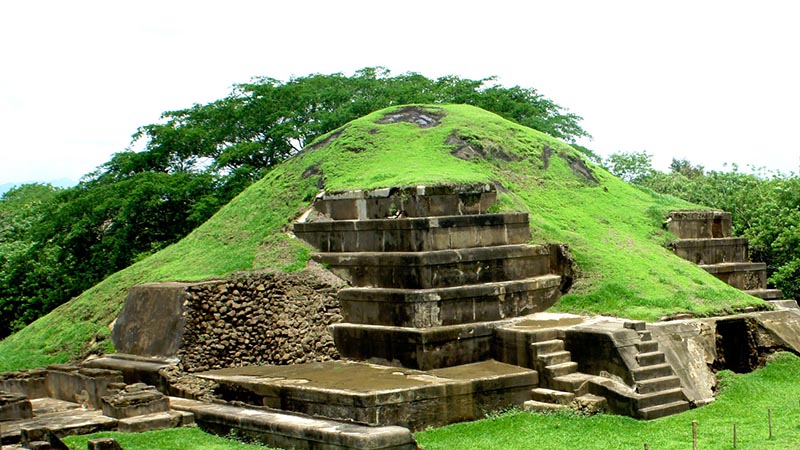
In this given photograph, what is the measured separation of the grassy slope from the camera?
44.2ft

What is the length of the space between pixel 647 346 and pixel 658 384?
0.57 metres

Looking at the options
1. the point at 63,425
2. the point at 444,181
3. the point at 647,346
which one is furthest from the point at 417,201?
the point at 63,425

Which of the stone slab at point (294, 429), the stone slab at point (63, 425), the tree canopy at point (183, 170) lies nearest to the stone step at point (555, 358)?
the stone slab at point (294, 429)

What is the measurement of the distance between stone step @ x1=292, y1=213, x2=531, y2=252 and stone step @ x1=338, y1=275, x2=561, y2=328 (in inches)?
25.8

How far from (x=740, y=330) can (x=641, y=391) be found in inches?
99.1

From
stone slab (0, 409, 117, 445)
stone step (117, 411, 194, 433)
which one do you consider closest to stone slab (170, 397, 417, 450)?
stone step (117, 411, 194, 433)

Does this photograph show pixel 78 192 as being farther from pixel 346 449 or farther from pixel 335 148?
pixel 346 449

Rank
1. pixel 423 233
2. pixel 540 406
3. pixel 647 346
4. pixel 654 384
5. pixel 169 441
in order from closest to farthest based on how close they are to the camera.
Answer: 1. pixel 169 441
2. pixel 654 384
3. pixel 540 406
4. pixel 647 346
5. pixel 423 233

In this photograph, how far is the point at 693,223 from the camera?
53.9ft

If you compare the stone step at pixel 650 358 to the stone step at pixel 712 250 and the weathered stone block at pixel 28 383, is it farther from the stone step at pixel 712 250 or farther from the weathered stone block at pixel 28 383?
the weathered stone block at pixel 28 383

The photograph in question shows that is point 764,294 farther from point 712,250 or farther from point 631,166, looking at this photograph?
point 631,166

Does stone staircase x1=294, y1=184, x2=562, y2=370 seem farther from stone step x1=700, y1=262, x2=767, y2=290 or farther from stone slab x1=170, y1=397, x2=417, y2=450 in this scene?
stone step x1=700, y1=262, x2=767, y2=290

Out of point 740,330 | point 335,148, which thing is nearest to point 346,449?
point 740,330

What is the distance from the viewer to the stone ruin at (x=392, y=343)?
1060cm
